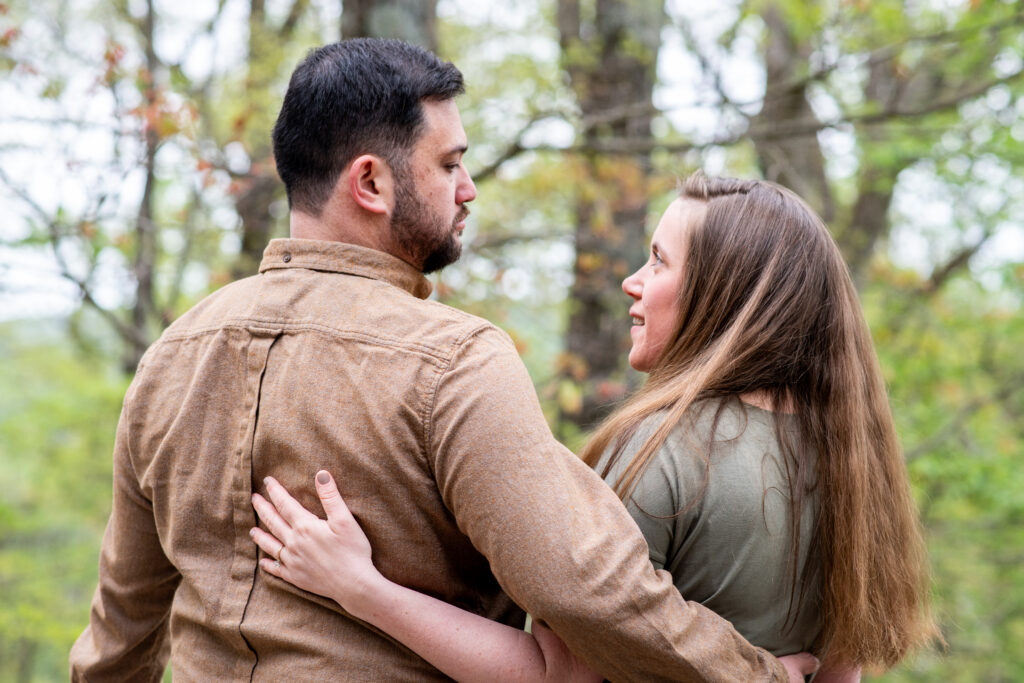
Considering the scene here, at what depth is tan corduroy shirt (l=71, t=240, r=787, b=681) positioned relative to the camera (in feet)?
5.10

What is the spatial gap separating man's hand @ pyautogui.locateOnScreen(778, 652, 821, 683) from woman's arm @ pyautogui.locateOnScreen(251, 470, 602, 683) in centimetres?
48

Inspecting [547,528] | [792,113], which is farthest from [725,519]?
[792,113]

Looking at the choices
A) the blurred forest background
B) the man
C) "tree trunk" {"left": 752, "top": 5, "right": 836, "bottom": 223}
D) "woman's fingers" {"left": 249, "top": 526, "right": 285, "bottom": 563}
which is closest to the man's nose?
the man

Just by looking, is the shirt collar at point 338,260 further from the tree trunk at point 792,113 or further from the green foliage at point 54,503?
the green foliage at point 54,503

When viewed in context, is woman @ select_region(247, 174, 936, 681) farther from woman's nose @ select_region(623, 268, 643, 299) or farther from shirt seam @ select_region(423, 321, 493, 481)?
shirt seam @ select_region(423, 321, 493, 481)

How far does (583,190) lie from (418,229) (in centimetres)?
439

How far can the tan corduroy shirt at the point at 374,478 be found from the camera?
5.10 ft

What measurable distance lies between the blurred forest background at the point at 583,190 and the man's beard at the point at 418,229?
2.36m

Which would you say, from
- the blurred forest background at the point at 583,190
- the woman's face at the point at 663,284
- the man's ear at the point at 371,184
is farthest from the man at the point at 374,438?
the blurred forest background at the point at 583,190

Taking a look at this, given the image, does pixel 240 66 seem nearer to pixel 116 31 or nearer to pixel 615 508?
pixel 116 31

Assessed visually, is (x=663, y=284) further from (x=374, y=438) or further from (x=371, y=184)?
(x=374, y=438)

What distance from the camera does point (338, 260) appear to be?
180 cm

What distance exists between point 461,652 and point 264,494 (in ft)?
1.52

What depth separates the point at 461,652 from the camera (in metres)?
1.65
